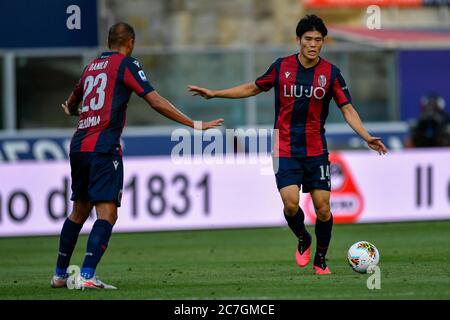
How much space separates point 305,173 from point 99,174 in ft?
7.38

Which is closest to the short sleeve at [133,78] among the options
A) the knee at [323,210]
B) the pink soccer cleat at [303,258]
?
the knee at [323,210]

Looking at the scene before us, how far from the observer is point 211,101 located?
83.3ft

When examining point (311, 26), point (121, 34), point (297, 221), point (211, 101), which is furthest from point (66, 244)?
point (211, 101)

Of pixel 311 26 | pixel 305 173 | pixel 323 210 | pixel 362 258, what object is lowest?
pixel 362 258

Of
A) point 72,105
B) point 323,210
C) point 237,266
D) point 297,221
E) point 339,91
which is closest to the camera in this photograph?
point 72,105

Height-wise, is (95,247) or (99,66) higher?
(99,66)

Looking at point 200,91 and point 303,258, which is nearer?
point 200,91

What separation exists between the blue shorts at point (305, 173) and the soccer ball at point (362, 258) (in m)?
0.65

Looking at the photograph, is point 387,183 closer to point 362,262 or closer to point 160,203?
point 160,203

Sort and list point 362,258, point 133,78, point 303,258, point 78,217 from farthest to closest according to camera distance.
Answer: point 303,258 → point 362,258 → point 78,217 → point 133,78

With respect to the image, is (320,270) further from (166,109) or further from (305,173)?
(166,109)

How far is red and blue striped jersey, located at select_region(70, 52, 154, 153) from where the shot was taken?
1073 cm
